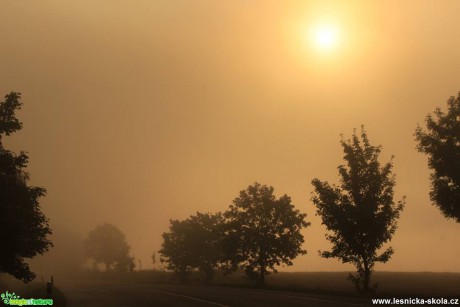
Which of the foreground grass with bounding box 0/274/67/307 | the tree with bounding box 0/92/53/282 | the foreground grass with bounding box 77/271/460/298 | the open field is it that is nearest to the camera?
the tree with bounding box 0/92/53/282

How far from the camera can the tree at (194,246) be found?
6644 centimetres

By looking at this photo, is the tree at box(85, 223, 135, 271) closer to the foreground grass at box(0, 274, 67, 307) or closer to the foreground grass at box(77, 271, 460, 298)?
the foreground grass at box(77, 271, 460, 298)

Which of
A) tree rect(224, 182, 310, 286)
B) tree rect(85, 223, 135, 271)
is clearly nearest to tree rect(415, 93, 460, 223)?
tree rect(224, 182, 310, 286)

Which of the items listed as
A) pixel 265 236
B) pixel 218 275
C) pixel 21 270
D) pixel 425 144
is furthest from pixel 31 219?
pixel 218 275

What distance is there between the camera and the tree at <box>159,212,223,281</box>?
66.4 m

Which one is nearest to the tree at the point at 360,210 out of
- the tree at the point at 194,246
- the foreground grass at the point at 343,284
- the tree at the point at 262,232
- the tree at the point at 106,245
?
the foreground grass at the point at 343,284

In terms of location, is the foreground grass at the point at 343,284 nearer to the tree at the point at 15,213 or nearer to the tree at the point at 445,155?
the tree at the point at 445,155

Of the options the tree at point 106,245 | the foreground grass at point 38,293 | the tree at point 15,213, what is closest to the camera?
the tree at point 15,213

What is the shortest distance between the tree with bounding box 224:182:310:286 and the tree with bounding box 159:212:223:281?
1151 centimetres

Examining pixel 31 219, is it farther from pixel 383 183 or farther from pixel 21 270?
pixel 383 183

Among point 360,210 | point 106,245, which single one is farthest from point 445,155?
point 106,245

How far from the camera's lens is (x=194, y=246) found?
223 ft

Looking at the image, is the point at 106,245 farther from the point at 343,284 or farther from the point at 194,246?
the point at 343,284

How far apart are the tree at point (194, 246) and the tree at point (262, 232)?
11515 mm
